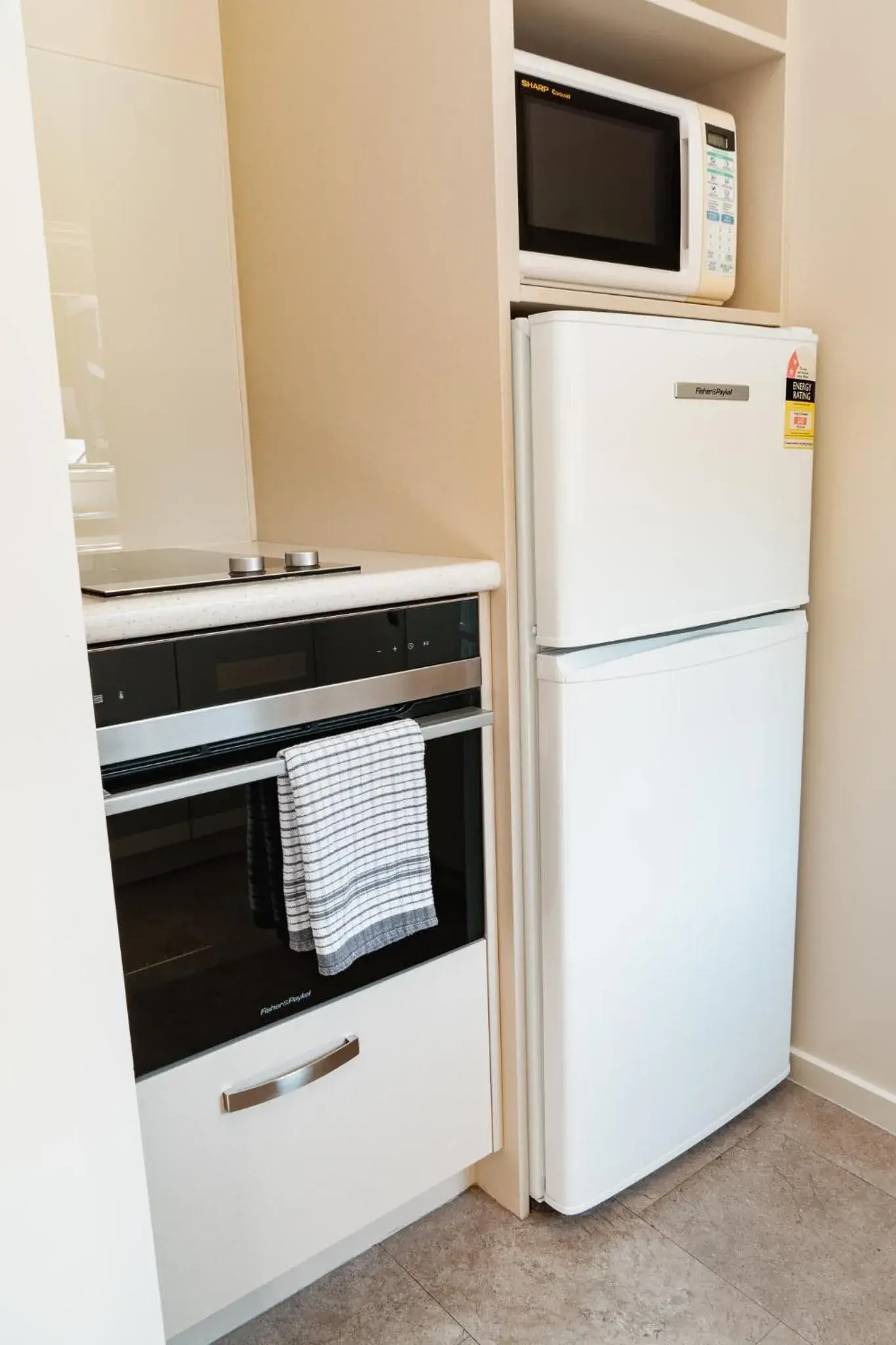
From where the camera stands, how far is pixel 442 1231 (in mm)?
1494

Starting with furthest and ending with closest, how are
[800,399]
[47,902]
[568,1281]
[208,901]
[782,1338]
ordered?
[800,399], [568,1281], [782,1338], [208,901], [47,902]

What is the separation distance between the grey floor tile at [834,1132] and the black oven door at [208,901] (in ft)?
2.71

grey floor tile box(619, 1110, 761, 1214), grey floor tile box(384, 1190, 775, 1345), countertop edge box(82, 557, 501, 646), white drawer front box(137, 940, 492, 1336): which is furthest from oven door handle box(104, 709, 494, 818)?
grey floor tile box(619, 1110, 761, 1214)

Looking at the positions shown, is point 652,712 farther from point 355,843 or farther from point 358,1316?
point 358,1316

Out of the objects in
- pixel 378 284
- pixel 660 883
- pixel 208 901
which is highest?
pixel 378 284

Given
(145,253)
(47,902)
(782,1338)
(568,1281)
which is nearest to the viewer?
(47,902)

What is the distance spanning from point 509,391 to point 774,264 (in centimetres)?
62

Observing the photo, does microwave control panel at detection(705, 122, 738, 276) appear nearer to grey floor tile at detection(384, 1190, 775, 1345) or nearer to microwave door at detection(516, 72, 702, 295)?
microwave door at detection(516, 72, 702, 295)

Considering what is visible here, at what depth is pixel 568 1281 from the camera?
139cm

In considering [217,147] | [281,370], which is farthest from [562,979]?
[217,147]

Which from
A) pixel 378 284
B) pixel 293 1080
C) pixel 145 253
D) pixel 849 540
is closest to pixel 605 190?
pixel 378 284

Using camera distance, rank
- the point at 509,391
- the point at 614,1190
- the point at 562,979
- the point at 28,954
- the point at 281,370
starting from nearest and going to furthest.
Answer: the point at 28,954
the point at 509,391
the point at 562,979
the point at 614,1190
the point at 281,370

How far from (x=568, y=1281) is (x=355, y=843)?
28.7 inches

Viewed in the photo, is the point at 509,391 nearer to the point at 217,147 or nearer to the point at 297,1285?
the point at 217,147
